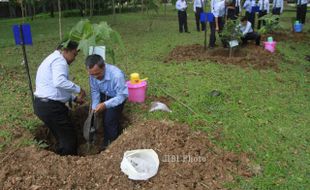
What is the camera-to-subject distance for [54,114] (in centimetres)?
401

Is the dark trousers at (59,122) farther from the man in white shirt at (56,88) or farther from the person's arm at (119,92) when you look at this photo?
the person's arm at (119,92)

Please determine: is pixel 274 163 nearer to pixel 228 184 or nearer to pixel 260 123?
pixel 228 184

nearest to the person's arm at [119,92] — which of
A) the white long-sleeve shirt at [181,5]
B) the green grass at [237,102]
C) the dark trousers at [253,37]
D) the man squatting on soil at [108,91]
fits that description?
the man squatting on soil at [108,91]

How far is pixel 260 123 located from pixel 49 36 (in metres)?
9.62

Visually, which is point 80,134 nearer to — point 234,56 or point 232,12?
point 234,56

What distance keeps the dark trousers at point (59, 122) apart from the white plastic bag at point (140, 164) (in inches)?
44.0

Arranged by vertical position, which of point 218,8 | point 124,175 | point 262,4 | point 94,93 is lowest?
point 124,175

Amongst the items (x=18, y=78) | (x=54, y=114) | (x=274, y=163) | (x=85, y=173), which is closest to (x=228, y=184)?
(x=274, y=163)

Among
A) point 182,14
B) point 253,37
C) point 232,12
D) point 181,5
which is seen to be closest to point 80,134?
point 253,37

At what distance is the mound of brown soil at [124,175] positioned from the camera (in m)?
3.20

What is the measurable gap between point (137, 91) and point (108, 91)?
2.21 ft

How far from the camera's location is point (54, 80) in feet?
12.7

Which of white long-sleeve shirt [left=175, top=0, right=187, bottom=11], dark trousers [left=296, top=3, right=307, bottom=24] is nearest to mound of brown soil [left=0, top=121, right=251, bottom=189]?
white long-sleeve shirt [left=175, top=0, right=187, bottom=11]

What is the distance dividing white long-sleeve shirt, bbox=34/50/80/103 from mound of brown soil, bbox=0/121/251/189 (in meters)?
0.64
